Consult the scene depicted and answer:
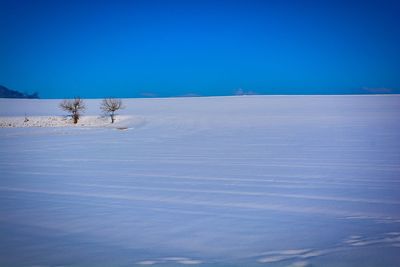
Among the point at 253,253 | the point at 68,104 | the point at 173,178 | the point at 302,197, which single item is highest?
the point at 68,104

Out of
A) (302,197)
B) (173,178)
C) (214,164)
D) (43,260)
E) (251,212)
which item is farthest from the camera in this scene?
(214,164)

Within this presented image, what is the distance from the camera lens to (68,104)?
4481cm

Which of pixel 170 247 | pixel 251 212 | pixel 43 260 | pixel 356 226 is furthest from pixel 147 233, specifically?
pixel 356 226

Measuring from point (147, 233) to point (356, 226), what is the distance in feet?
11.2

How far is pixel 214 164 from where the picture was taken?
12.1 metres

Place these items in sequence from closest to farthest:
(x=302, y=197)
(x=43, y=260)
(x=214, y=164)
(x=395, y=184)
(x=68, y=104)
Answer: (x=43, y=260), (x=302, y=197), (x=395, y=184), (x=214, y=164), (x=68, y=104)

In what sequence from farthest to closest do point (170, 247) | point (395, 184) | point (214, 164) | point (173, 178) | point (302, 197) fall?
point (214, 164)
point (173, 178)
point (395, 184)
point (302, 197)
point (170, 247)

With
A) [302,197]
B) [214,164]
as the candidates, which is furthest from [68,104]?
[302,197]

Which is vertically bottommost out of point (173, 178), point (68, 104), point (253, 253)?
point (253, 253)

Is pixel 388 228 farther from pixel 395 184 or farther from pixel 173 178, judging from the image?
pixel 173 178

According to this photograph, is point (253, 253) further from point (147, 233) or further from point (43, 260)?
point (43, 260)

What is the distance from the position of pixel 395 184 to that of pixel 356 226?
3.77 meters

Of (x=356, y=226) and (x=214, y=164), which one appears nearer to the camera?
(x=356, y=226)

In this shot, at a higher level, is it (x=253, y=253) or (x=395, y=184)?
(x=395, y=184)
